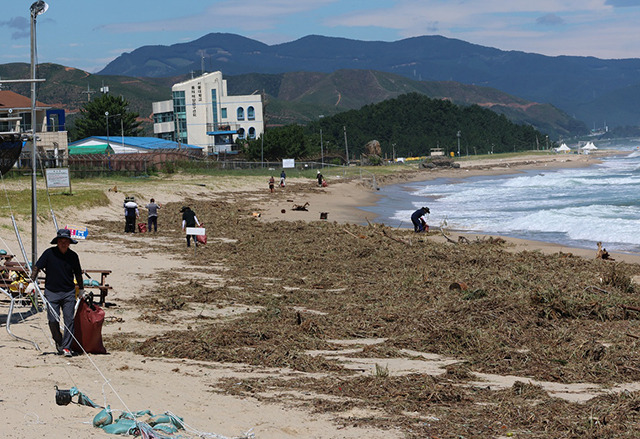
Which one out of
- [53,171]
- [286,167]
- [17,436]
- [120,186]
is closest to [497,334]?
[17,436]

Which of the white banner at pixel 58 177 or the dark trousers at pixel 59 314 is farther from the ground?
the white banner at pixel 58 177

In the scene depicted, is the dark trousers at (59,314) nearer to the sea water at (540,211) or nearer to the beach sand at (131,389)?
the beach sand at (131,389)

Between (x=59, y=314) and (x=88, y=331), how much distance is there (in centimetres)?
52

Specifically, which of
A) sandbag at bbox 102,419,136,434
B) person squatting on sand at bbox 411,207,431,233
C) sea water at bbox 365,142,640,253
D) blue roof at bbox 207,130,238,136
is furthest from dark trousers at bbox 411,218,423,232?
blue roof at bbox 207,130,238,136

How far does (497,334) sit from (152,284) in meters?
7.71

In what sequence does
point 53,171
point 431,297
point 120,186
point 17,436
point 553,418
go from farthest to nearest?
point 120,186 → point 53,171 → point 431,297 → point 553,418 → point 17,436

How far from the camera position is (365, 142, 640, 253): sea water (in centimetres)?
3111

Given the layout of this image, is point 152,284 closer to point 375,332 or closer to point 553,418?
point 375,332

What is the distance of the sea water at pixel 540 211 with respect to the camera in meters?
31.1

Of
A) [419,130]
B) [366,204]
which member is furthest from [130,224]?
[419,130]

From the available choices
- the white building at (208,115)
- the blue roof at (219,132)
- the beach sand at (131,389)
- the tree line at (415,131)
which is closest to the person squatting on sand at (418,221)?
the beach sand at (131,389)

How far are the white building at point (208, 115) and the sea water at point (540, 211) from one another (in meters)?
44.8

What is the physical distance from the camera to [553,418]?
26.5 ft

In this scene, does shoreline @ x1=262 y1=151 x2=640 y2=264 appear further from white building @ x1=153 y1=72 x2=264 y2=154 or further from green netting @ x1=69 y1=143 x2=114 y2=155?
white building @ x1=153 y1=72 x2=264 y2=154
